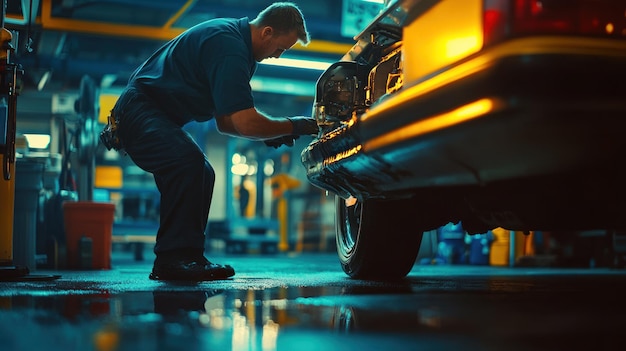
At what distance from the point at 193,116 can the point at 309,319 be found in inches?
85.9

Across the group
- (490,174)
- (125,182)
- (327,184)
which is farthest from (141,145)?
(125,182)

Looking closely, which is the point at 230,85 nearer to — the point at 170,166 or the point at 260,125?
the point at 260,125

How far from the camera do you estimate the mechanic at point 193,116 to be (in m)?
3.40

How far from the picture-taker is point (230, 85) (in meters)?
3.34

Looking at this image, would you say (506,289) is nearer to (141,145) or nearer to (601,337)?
(601,337)

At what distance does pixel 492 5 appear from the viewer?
178 cm

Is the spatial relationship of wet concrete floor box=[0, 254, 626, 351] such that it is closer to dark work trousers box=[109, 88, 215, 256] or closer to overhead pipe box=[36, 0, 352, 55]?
dark work trousers box=[109, 88, 215, 256]

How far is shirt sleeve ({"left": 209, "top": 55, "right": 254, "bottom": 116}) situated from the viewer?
3320 mm

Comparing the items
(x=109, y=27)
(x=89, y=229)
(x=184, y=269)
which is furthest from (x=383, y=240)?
(x=109, y=27)

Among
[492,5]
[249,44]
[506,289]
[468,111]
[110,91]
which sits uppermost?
[110,91]

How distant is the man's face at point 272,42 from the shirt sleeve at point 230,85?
308 millimetres

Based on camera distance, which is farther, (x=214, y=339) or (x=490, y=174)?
(x=490, y=174)

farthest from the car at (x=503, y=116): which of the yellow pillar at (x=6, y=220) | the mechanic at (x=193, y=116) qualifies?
the yellow pillar at (x=6, y=220)

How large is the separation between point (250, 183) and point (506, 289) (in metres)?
17.7
